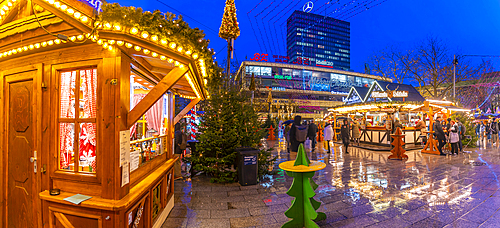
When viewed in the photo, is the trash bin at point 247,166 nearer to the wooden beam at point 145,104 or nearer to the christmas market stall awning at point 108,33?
the christmas market stall awning at point 108,33

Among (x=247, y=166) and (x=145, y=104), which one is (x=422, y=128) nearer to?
(x=247, y=166)

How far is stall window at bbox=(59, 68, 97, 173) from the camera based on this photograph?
264 centimetres

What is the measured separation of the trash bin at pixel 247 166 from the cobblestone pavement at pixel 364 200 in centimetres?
20

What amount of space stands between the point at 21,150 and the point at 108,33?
2234 millimetres

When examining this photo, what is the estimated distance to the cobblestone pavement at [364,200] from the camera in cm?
378

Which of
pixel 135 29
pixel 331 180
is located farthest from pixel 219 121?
pixel 135 29

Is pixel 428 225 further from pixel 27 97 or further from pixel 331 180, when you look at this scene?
pixel 27 97

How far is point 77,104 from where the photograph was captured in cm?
263

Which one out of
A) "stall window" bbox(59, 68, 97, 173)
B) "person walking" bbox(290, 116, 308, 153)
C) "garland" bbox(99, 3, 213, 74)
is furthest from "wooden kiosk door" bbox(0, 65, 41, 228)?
"person walking" bbox(290, 116, 308, 153)

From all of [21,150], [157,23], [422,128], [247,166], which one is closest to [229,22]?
[247,166]

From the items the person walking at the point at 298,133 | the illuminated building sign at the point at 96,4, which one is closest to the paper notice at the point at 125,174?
the illuminated building sign at the point at 96,4

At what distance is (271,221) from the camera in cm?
380

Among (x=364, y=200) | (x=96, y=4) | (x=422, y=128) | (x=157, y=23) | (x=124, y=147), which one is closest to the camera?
(x=96, y=4)

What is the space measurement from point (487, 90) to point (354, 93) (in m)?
13.2
